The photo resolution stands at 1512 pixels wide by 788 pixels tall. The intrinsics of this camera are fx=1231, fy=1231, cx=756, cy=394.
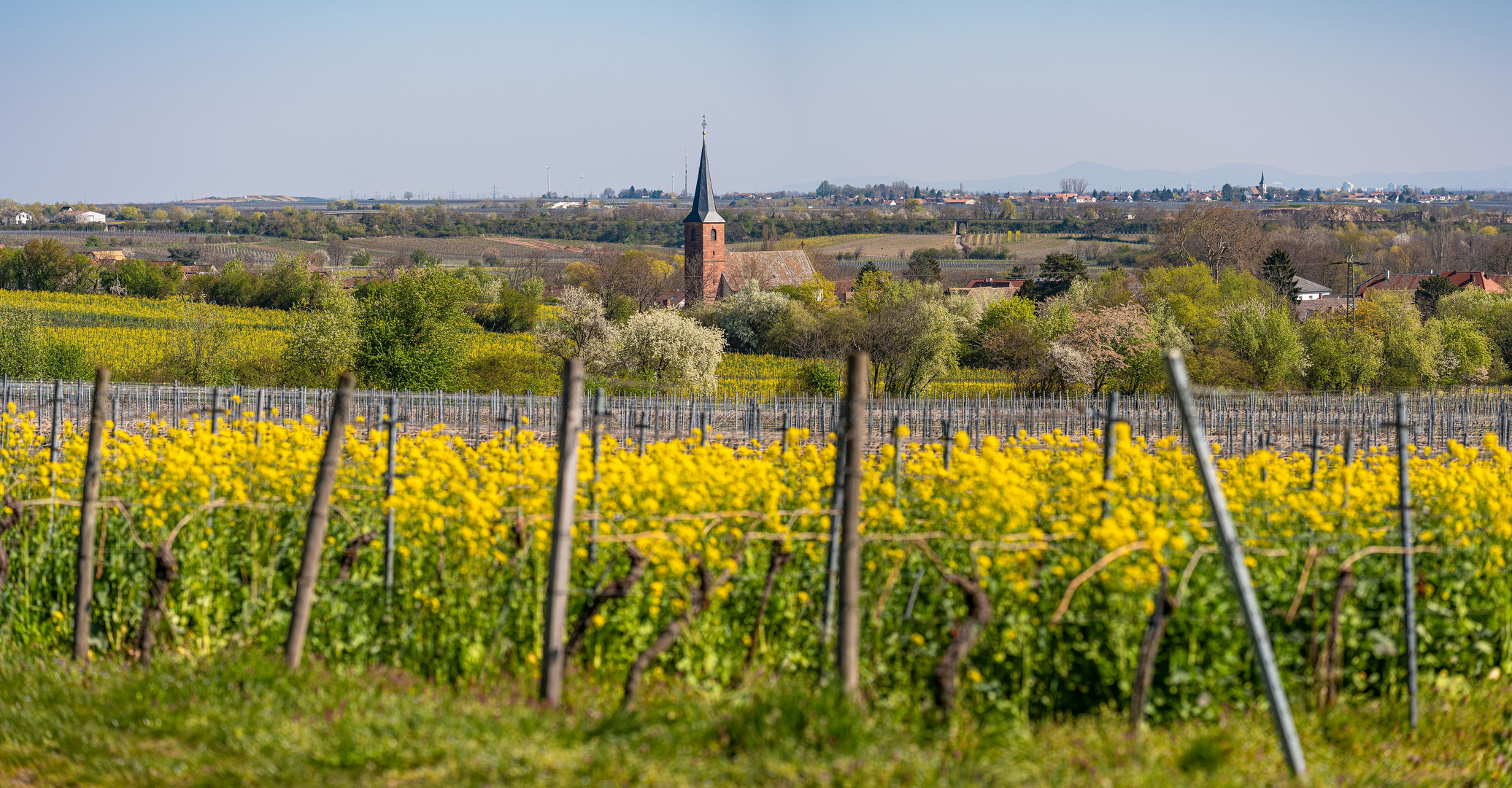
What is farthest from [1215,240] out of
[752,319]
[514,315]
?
[514,315]

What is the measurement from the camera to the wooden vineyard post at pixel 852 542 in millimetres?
4844

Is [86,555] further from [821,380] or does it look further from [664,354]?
[664,354]

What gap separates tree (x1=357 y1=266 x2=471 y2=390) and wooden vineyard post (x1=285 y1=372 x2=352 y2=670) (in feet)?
110

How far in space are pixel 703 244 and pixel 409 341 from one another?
167 ft

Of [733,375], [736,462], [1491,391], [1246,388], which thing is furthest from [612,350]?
[736,462]

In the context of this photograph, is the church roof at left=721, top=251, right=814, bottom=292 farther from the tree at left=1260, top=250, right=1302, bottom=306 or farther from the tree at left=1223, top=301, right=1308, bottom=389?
the tree at left=1223, top=301, right=1308, bottom=389

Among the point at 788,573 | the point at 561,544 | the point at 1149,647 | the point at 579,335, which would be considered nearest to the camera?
the point at 1149,647

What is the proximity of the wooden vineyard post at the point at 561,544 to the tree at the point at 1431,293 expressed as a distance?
68945mm

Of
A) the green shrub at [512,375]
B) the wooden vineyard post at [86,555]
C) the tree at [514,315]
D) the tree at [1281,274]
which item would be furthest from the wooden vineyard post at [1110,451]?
the tree at [514,315]

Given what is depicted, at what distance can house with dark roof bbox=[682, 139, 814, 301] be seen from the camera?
89.3 m

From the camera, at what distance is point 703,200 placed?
91125mm

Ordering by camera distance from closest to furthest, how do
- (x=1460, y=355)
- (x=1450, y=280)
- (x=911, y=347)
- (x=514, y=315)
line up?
(x=911, y=347)
(x=1460, y=355)
(x=514, y=315)
(x=1450, y=280)

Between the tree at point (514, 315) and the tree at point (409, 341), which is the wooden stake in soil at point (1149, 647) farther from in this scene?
the tree at point (514, 315)

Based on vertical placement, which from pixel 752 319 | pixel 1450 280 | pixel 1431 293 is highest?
pixel 1450 280
